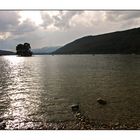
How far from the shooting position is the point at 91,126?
23.0 feet

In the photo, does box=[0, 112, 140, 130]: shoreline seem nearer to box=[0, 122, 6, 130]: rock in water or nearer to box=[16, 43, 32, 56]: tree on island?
box=[0, 122, 6, 130]: rock in water

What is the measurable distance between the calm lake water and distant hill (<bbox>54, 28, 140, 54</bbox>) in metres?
0.17

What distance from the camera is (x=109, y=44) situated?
27.4ft

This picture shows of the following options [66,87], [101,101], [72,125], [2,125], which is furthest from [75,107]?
[2,125]

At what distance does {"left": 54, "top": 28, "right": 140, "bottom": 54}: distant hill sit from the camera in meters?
7.58

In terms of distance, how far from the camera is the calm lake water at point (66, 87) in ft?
24.2

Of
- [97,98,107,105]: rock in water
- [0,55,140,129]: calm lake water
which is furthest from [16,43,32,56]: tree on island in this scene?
[97,98,107,105]: rock in water

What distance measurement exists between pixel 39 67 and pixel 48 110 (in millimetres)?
1096

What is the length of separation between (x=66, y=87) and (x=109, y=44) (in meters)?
1.64

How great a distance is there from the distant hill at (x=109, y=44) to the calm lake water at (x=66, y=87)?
0.17 metres

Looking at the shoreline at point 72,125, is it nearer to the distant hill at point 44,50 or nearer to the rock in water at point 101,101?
the rock in water at point 101,101

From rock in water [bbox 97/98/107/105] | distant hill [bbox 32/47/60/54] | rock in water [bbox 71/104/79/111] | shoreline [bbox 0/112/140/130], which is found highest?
distant hill [bbox 32/47/60/54]

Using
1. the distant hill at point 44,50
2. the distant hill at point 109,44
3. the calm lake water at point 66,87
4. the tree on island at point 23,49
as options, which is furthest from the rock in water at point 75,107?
the tree on island at point 23,49
